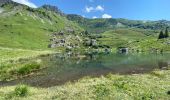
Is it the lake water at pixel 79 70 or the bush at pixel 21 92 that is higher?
the bush at pixel 21 92

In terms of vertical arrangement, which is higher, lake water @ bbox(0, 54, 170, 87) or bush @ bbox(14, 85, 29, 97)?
bush @ bbox(14, 85, 29, 97)

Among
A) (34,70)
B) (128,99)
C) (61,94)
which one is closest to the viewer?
(128,99)

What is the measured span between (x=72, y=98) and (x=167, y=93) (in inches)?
516

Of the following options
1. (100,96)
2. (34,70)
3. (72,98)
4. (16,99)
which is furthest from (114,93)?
(34,70)

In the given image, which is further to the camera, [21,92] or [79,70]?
[79,70]

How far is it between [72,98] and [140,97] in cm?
841

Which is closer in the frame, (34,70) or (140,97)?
(140,97)

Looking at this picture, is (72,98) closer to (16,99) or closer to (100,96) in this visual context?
(100,96)

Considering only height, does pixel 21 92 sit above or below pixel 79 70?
above

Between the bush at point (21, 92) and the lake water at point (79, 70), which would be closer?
the bush at point (21, 92)

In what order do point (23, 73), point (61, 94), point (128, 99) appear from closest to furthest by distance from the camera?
1. point (128, 99)
2. point (61, 94)
3. point (23, 73)

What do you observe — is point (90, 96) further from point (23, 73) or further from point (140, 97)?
point (23, 73)

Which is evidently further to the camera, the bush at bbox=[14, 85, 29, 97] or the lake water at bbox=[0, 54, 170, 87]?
the lake water at bbox=[0, 54, 170, 87]

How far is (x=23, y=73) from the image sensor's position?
84.9 m
